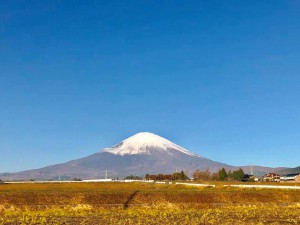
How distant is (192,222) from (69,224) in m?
8.22

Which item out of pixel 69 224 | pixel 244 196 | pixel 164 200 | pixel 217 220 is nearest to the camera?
pixel 69 224

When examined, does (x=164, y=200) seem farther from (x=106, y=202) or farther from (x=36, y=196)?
(x=36, y=196)

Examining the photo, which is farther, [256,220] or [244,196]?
[244,196]

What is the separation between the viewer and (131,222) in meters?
31.6

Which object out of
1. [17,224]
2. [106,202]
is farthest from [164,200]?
[17,224]

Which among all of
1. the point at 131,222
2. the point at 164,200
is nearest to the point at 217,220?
the point at 131,222

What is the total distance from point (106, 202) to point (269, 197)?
21888 mm

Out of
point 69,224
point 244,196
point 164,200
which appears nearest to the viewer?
point 69,224

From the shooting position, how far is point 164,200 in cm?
5659

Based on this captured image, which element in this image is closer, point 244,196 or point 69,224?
point 69,224

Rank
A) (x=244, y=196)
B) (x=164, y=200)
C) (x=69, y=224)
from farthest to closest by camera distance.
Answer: (x=244, y=196), (x=164, y=200), (x=69, y=224)

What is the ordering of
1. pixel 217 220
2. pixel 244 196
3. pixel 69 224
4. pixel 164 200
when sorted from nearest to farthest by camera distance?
pixel 69 224, pixel 217 220, pixel 164 200, pixel 244 196

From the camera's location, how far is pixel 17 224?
30609 mm

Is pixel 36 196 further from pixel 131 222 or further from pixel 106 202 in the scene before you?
pixel 131 222
